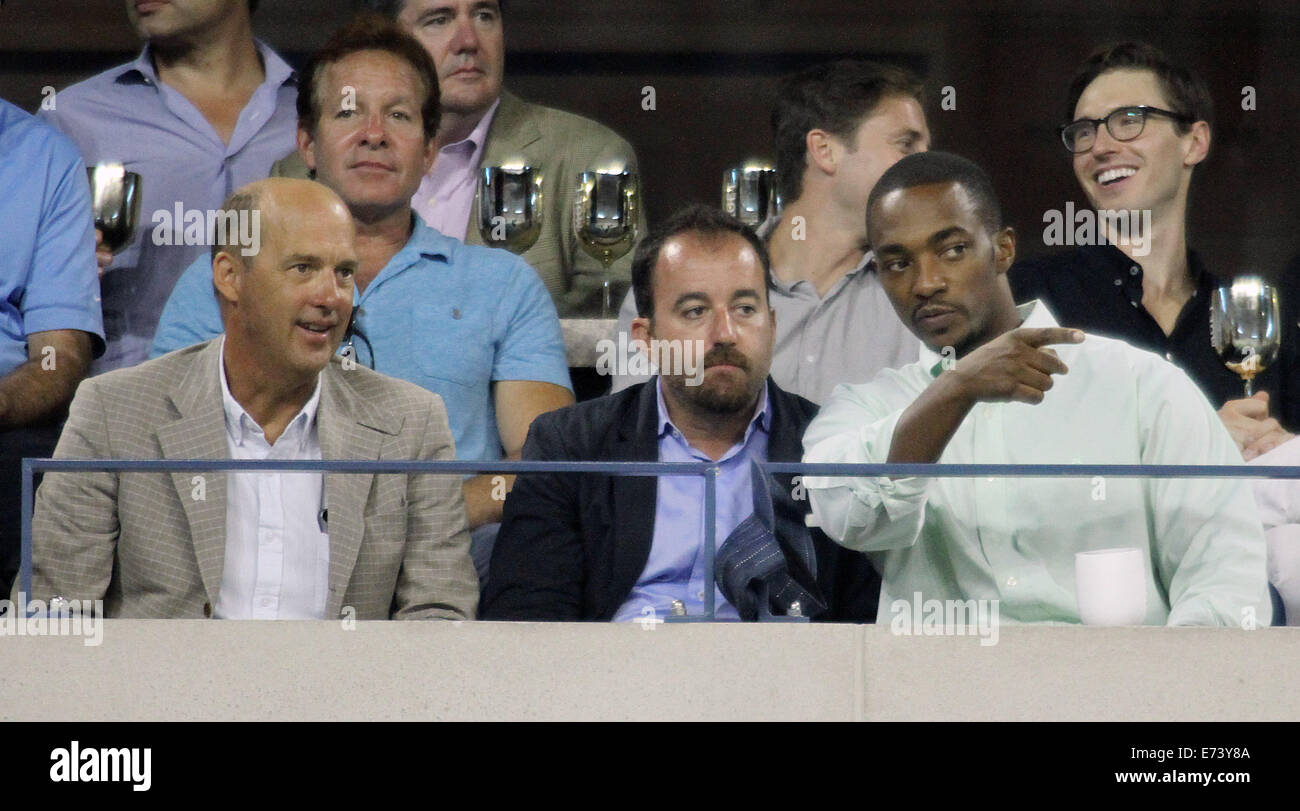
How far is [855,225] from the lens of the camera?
430 centimetres

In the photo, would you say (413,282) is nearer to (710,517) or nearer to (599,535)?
(599,535)

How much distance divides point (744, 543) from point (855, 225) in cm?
101

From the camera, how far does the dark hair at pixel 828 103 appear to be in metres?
4.39

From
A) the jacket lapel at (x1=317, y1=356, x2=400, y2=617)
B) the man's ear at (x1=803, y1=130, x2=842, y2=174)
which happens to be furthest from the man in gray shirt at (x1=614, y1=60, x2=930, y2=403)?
the jacket lapel at (x1=317, y1=356, x2=400, y2=617)

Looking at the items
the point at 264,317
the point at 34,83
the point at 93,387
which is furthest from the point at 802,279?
the point at 34,83

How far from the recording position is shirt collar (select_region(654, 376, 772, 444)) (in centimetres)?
365

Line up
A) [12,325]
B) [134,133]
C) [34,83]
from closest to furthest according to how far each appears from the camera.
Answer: [12,325], [134,133], [34,83]

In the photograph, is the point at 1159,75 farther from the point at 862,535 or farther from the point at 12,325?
the point at 12,325

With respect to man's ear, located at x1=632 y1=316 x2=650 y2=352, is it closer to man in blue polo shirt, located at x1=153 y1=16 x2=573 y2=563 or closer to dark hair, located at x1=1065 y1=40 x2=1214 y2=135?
man in blue polo shirt, located at x1=153 y1=16 x2=573 y2=563

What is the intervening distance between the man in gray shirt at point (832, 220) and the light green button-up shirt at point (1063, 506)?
0.47 m

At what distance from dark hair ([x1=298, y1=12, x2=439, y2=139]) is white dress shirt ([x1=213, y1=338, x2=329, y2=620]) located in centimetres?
82

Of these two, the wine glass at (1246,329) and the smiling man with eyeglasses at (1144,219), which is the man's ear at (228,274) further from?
the wine glass at (1246,329)

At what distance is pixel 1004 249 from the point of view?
3.74 metres

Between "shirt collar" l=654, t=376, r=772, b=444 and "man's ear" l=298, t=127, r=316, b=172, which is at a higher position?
"man's ear" l=298, t=127, r=316, b=172
